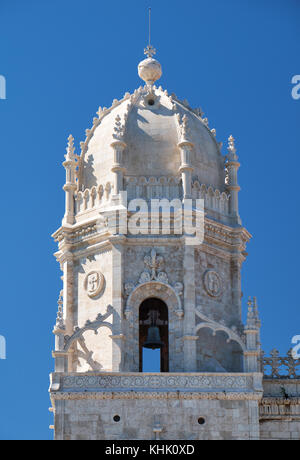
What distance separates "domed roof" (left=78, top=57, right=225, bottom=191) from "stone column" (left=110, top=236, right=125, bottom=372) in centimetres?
285

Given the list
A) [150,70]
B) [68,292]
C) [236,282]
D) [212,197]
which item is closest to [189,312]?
[236,282]

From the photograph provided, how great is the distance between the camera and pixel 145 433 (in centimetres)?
5209

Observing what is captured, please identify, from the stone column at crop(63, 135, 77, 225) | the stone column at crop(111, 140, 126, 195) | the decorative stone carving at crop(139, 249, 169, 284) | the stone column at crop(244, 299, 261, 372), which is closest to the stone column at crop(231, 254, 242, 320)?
the stone column at crop(244, 299, 261, 372)

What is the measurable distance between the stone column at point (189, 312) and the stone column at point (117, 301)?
2.14 meters

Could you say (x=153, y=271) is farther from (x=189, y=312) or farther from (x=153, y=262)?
(x=189, y=312)

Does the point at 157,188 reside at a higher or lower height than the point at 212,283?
higher

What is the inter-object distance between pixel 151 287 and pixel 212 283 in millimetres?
2220

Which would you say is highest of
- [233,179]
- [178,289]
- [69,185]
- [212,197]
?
[233,179]

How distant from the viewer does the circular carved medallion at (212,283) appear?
55.6 metres

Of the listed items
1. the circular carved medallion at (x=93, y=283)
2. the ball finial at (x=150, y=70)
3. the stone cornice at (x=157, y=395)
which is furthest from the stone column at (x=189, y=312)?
the ball finial at (x=150, y=70)

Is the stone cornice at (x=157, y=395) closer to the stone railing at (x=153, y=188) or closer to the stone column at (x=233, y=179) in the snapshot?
the stone railing at (x=153, y=188)

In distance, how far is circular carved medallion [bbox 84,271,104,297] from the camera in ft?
181

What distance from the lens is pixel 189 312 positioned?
179ft
